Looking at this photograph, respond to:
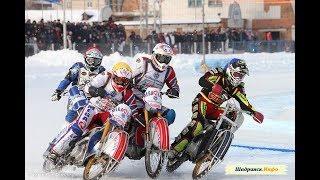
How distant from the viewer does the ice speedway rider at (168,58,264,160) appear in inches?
438

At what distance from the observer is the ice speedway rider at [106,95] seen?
10742mm

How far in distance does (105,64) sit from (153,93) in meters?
1.05

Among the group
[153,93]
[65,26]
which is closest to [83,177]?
[153,93]

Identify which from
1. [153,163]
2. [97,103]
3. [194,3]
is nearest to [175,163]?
[153,163]

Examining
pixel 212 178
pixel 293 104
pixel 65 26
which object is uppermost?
pixel 65 26

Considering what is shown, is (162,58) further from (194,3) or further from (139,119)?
(194,3)

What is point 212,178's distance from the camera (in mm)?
11273

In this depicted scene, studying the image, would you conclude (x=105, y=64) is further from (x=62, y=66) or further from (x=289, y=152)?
(x=289, y=152)

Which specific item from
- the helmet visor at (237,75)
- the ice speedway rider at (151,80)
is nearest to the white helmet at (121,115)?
the ice speedway rider at (151,80)

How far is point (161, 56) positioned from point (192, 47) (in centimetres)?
273

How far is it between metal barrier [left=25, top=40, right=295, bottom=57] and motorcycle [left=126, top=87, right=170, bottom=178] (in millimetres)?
1407

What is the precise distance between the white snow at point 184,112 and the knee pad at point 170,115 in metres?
0.08

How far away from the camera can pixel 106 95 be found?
10766 millimetres
